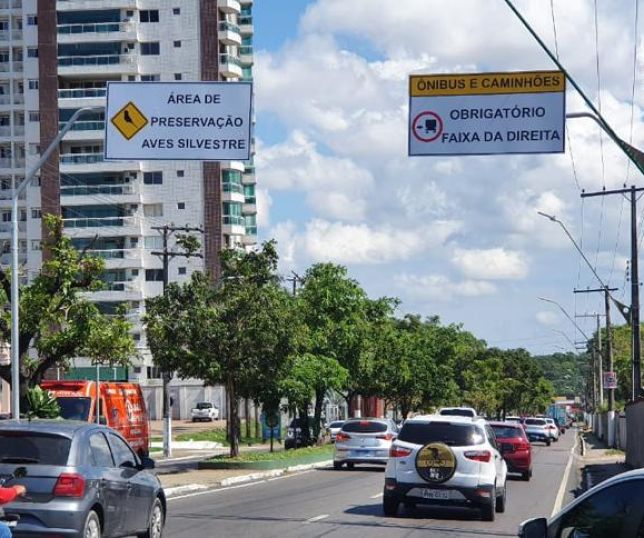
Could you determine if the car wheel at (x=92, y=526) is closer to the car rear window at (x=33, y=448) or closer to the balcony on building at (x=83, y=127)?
the car rear window at (x=33, y=448)

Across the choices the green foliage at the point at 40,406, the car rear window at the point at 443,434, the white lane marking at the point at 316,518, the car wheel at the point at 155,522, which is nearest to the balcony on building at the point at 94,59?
the green foliage at the point at 40,406

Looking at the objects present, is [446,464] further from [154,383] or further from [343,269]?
[154,383]

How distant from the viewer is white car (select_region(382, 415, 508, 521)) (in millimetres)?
20422

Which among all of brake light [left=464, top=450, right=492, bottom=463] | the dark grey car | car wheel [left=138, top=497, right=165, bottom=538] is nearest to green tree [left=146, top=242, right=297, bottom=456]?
brake light [left=464, top=450, right=492, bottom=463]

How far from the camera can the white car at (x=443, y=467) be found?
20422mm

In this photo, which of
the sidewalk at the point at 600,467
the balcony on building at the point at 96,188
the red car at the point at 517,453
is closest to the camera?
the sidewalk at the point at 600,467

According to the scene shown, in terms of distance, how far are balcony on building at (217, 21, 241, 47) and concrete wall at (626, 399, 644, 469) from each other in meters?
53.4

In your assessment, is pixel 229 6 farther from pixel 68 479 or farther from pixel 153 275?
pixel 68 479

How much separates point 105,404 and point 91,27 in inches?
2398

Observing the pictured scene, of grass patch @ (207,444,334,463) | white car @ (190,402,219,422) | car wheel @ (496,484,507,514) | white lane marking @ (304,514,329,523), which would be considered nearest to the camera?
white lane marking @ (304,514,329,523)

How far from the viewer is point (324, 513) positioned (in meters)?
21.7

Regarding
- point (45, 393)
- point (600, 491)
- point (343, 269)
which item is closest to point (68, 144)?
point (343, 269)

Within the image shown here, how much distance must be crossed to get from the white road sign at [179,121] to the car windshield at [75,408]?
11328 mm

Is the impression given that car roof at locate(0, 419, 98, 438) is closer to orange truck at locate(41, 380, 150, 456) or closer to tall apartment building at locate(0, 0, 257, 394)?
orange truck at locate(41, 380, 150, 456)
